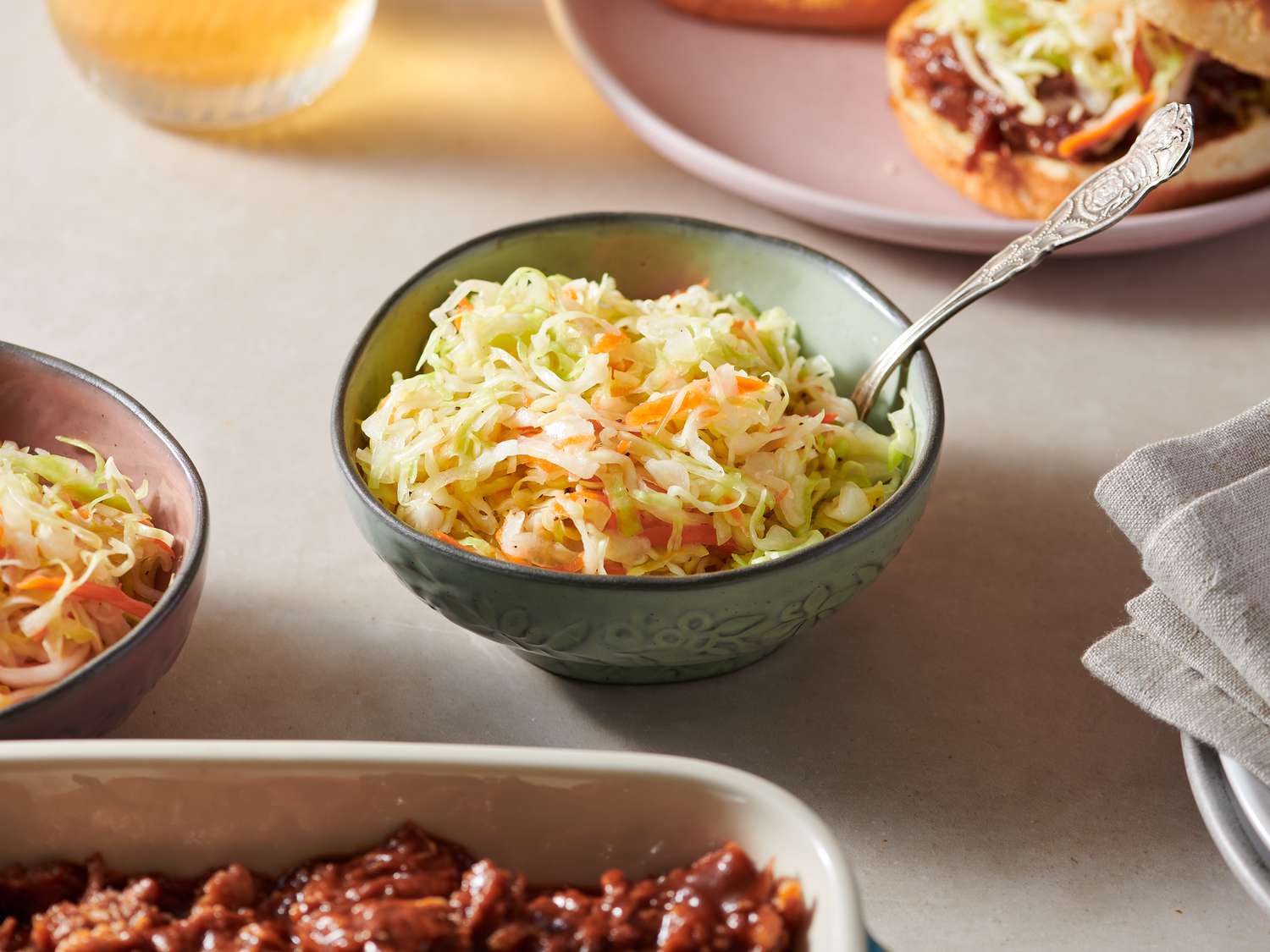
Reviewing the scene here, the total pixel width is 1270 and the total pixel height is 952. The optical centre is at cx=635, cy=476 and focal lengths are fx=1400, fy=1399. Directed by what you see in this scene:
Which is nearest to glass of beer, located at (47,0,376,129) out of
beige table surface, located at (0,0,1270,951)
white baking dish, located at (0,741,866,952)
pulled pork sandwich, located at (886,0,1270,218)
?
beige table surface, located at (0,0,1270,951)

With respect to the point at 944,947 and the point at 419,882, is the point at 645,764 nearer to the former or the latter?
the point at 419,882

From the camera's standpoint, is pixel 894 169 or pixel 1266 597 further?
pixel 894 169

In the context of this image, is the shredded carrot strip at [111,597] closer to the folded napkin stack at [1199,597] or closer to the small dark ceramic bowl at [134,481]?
the small dark ceramic bowl at [134,481]

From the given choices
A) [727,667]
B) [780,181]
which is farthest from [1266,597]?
[780,181]

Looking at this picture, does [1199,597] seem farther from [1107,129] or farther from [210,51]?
[210,51]

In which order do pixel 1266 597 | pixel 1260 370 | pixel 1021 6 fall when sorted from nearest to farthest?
pixel 1266 597, pixel 1260 370, pixel 1021 6

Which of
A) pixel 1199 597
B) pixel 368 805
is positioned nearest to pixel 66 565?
pixel 368 805
